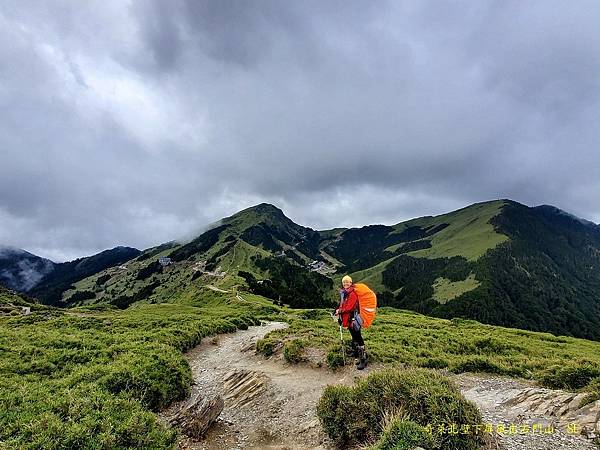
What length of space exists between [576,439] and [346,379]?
9.16m

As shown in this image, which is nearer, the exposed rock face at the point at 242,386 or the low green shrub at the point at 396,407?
the low green shrub at the point at 396,407

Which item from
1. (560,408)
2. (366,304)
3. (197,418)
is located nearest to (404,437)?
(560,408)

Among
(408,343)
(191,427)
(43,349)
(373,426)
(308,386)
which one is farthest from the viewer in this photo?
(408,343)

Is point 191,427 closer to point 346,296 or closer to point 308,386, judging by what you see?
point 308,386

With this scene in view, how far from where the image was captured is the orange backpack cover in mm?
16297

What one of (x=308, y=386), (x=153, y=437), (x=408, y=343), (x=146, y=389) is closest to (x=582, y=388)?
(x=308, y=386)

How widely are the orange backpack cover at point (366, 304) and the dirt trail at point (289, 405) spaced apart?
9.48ft

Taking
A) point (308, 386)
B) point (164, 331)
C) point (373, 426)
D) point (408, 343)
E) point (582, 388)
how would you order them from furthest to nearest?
1. point (164, 331)
2. point (408, 343)
3. point (308, 386)
4. point (582, 388)
5. point (373, 426)

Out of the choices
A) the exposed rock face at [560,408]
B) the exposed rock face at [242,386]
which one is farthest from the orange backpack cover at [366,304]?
the exposed rock face at [560,408]

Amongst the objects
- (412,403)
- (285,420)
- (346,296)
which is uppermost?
(346,296)

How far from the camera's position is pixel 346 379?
16312mm

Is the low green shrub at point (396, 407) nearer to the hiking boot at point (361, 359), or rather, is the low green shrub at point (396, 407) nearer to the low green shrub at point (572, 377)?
the hiking boot at point (361, 359)

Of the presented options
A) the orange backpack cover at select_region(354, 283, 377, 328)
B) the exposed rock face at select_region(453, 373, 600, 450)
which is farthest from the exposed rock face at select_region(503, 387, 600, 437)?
the orange backpack cover at select_region(354, 283, 377, 328)

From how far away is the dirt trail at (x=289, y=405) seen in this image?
10.2m
